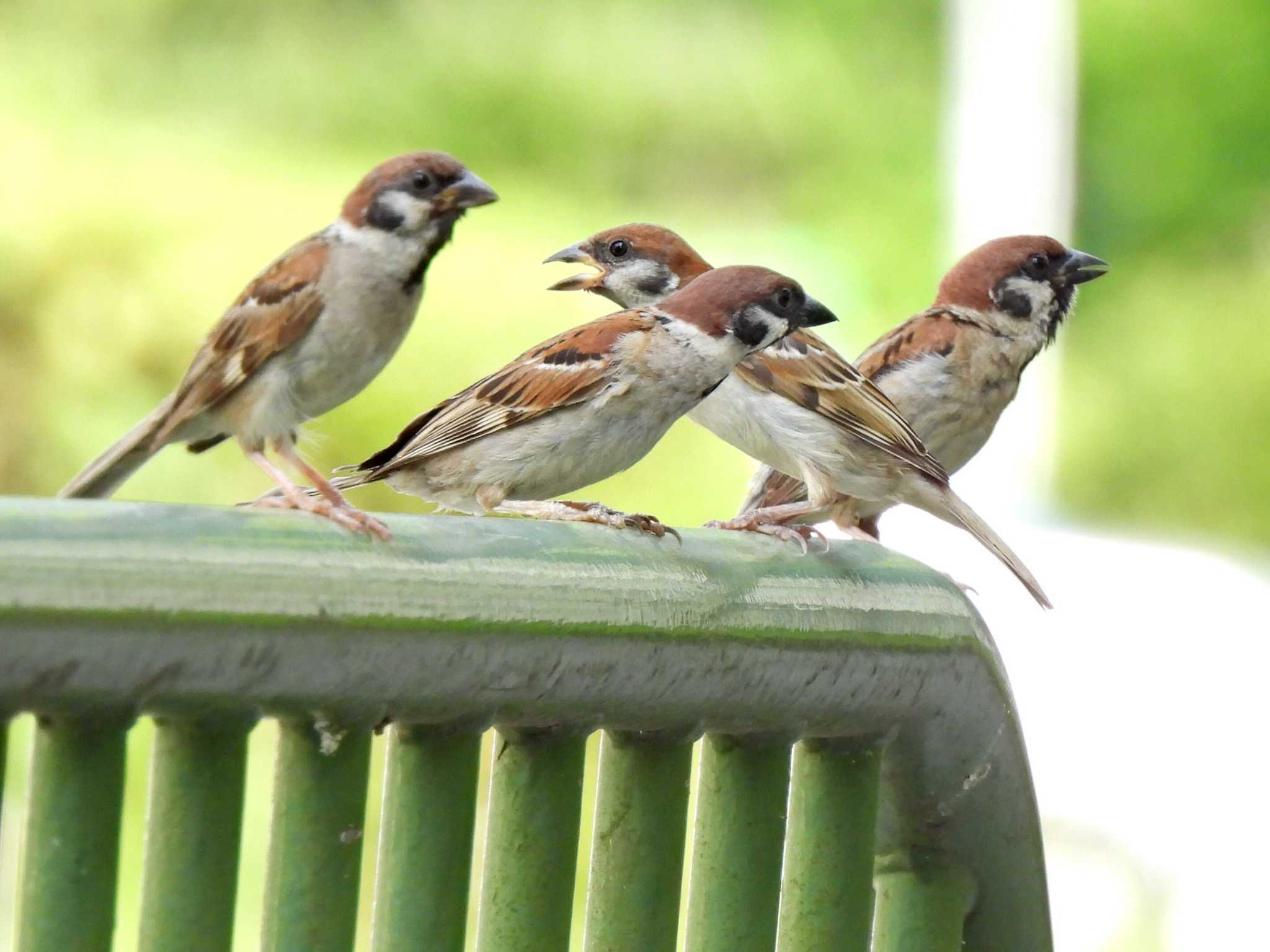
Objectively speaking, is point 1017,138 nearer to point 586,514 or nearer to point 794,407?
point 794,407

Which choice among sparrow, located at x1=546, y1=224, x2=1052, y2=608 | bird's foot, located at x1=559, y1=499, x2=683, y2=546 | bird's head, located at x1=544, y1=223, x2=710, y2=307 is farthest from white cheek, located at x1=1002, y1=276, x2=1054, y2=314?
bird's foot, located at x1=559, y1=499, x2=683, y2=546

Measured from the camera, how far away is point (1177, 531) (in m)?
12.0

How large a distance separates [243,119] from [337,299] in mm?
8909

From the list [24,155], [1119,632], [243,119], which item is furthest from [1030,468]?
[24,155]

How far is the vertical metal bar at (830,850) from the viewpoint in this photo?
138cm

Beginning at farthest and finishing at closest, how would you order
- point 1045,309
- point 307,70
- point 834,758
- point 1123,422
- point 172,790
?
1. point 1123,422
2. point 307,70
3. point 1045,309
4. point 834,758
5. point 172,790

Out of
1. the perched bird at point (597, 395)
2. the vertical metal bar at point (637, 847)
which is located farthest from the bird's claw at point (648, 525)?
the perched bird at point (597, 395)

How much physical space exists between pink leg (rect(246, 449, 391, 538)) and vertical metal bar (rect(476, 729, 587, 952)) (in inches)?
8.2

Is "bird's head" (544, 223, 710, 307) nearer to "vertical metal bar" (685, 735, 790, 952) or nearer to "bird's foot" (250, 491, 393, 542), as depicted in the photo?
"vertical metal bar" (685, 735, 790, 952)

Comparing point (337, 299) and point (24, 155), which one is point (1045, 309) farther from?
point (24, 155)

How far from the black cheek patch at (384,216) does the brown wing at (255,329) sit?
8cm

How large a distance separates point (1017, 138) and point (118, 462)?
455 inches

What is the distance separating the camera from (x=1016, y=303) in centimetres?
Result: 296

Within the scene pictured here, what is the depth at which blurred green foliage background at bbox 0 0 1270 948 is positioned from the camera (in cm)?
845
